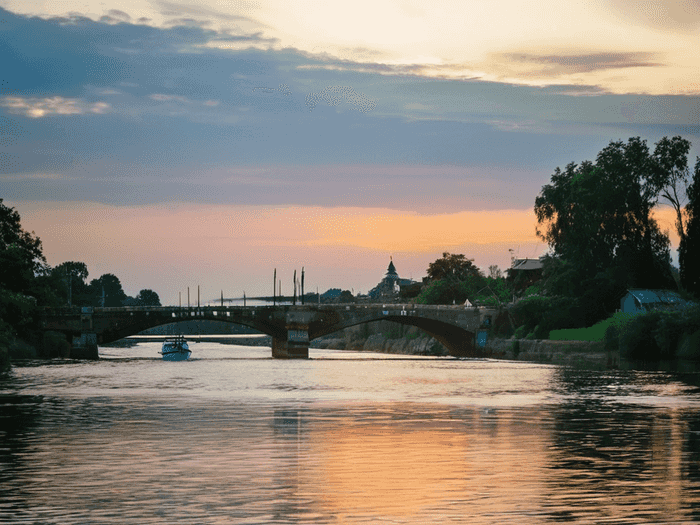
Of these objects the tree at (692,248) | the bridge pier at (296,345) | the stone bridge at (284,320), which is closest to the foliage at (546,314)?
the stone bridge at (284,320)

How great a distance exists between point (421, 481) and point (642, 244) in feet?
350

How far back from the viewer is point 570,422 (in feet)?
147

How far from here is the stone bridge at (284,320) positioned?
154000 millimetres

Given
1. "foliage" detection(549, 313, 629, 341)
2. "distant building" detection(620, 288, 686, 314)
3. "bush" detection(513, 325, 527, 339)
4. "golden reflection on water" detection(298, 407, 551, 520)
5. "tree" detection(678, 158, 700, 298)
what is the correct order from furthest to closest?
"bush" detection(513, 325, 527, 339) → "foliage" detection(549, 313, 629, 341) → "distant building" detection(620, 288, 686, 314) → "tree" detection(678, 158, 700, 298) → "golden reflection on water" detection(298, 407, 551, 520)

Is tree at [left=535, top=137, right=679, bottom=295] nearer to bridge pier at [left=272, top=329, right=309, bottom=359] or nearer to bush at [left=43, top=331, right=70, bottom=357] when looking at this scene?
bridge pier at [left=272, top=329, right=309, bottom=359]

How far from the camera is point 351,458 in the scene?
3150 cm

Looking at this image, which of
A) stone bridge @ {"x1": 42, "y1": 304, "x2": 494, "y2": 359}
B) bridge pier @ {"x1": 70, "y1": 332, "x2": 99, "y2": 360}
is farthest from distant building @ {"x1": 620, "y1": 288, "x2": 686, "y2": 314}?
bridge pier @ {"x1": 70, "y1": 332, "x2": 99, "y2": 360}

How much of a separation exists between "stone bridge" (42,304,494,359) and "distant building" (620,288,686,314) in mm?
27316

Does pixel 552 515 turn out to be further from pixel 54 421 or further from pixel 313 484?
pixel 54 421

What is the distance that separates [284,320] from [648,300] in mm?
60069

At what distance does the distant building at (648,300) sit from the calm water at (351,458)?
57647 millimetres

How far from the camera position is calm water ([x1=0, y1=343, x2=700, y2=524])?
22.4m

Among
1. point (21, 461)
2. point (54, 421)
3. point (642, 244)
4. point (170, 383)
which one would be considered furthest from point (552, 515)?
point (642, 244)

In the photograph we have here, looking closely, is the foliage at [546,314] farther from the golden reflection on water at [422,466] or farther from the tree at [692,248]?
the golden reflection on water at [422,466]
